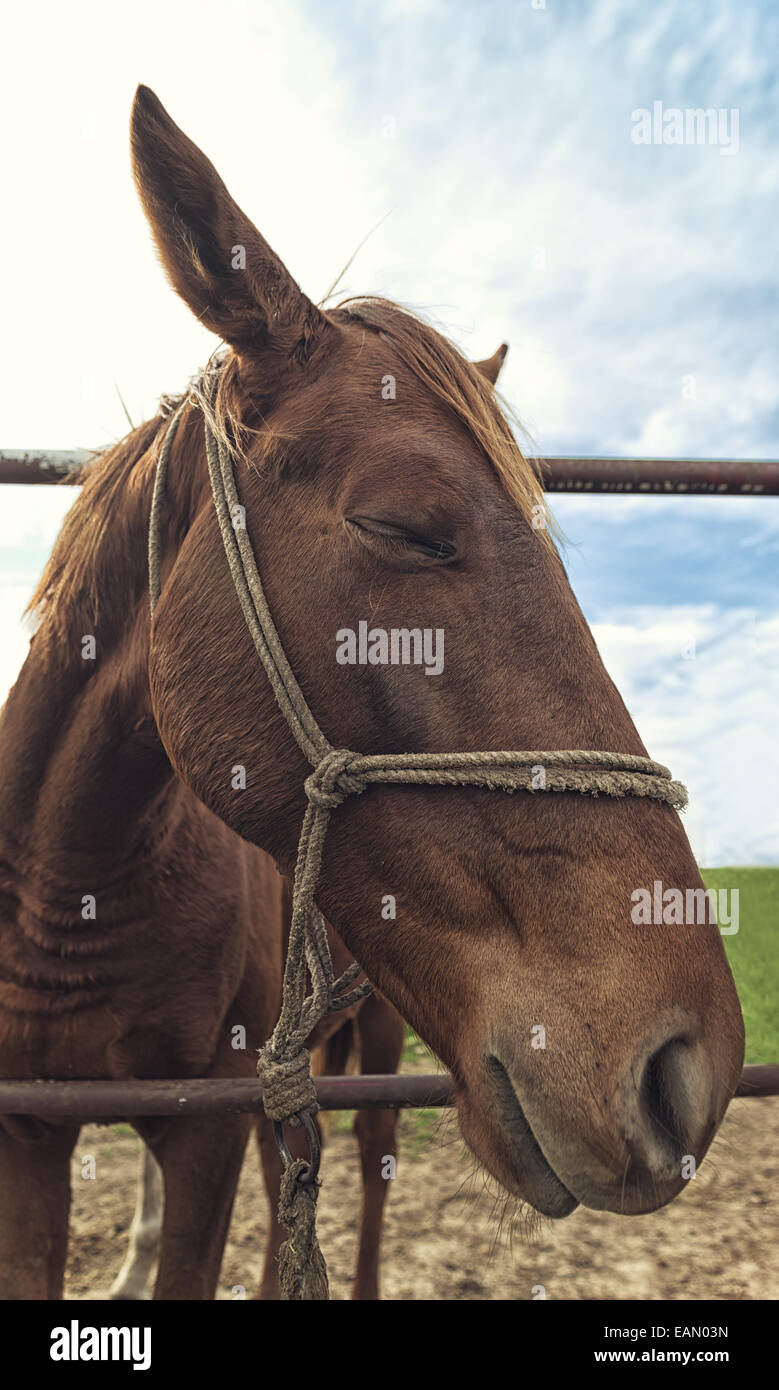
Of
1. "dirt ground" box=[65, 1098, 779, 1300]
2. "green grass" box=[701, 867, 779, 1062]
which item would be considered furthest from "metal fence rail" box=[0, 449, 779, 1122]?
"green grass" box=[701, 867, 779, 1062]

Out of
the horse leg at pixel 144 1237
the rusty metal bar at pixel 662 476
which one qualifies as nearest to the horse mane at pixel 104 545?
the rusty metal bar at pixel 662 476

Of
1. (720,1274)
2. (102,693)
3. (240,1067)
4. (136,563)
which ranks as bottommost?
(720,1274)

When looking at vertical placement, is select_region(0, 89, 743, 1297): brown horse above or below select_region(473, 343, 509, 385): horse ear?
below

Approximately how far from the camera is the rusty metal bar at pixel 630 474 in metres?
2.12

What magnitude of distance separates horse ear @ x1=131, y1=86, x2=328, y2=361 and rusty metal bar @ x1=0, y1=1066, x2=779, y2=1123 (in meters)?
1.33

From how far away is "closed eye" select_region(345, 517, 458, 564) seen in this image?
4.15ft

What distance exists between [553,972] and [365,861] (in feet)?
1.07

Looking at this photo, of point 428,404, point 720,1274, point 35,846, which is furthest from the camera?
point 720,1274

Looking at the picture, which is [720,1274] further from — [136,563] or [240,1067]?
[136,563]

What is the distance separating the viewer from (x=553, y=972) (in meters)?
1.08

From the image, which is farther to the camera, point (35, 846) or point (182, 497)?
point (35, 846)

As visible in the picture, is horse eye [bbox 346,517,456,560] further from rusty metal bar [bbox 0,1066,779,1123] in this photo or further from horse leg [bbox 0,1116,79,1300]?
horse leg [bbox 0,1116,79,1300]

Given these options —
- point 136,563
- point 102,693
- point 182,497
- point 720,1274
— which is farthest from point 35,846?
point 720,1274

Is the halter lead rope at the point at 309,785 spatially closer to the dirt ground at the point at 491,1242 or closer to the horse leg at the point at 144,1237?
the dirt ground at the point at 491,1242
